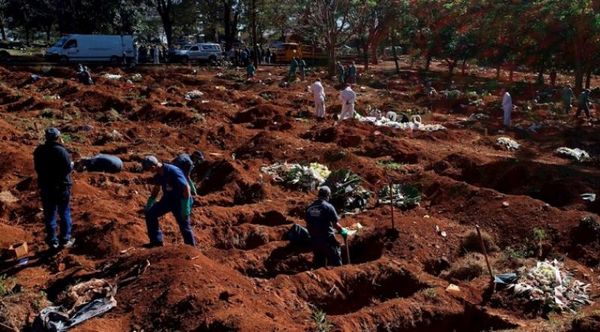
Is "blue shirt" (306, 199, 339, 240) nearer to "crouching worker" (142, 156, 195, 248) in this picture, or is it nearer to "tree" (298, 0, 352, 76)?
"crouching worker" (142, 156, 195, 248)

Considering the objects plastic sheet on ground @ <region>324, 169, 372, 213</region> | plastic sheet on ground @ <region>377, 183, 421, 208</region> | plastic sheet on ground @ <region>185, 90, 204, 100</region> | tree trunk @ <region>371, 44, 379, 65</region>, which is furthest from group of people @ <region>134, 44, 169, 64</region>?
plastic sheet on ground @ <region>377, 183, 421, 208</region>

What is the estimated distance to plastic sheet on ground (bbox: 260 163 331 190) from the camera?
12.6 meters

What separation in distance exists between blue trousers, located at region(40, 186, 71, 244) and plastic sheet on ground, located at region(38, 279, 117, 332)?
1.46m

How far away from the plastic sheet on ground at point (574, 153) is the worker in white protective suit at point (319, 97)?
7.10 m

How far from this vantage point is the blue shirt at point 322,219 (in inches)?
320

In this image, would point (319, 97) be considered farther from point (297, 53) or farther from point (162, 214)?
point (297, 53)

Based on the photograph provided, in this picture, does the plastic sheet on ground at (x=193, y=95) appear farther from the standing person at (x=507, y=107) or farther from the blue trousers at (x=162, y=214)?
the blue trousers at (x=162, y=214)

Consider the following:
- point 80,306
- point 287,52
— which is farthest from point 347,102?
point 287,52

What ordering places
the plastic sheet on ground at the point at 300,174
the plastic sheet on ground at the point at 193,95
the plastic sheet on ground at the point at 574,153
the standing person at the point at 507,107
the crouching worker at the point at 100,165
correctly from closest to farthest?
the plastic sheet on ground at the point at 300,174 < the crouching worker at the point at 100,165 < the plastic sheet on ground at the point at 574,153 < the standing person at the point at 507,107 < the plastic sheet on ground at the point at 193,95

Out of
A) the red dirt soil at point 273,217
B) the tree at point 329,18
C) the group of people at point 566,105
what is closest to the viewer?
the red dirt soil at point 273,217

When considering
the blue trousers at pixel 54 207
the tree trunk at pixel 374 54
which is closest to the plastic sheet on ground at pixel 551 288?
the blue trousers at pixel 54 207

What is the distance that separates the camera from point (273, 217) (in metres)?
10.9

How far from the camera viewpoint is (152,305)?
646cm

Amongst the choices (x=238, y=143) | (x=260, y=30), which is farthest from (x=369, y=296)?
(x=260, y=30)
